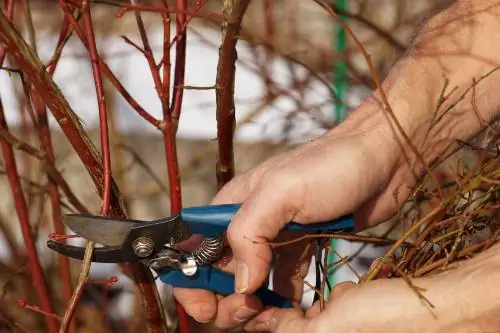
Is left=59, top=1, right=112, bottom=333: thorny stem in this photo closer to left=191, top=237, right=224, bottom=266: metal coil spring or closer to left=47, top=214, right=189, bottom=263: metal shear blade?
left=47, top=214, right=189, bottom=263: metal shear blade

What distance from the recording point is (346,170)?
1202 millimetres

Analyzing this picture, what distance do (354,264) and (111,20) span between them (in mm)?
1223

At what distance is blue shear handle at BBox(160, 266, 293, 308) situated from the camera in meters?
1.33

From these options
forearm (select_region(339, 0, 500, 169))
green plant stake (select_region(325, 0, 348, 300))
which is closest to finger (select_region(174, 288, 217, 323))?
forearm (select_region(339, 0, 500, 169))

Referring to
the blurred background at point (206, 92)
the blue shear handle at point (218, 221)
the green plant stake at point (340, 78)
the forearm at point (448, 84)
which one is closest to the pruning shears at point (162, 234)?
the blue shear handle at point (218, 221)

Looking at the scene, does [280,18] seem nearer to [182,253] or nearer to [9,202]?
[9,202]

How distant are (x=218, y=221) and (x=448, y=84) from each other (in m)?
0.49

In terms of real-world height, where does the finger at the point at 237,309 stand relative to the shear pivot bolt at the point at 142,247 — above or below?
below

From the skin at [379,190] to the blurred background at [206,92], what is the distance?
0.79 m

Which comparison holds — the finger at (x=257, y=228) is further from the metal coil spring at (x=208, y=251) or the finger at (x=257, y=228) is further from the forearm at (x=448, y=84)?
the forearm at (x=448, y=84)

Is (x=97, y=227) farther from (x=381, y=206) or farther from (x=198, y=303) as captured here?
(x=381, y=206)

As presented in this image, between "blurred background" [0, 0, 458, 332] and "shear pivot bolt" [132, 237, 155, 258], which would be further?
"blurred background" [0, 0, 458, 332]

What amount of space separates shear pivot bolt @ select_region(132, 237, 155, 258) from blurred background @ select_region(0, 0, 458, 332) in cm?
97

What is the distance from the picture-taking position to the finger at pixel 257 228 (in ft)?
3.77
